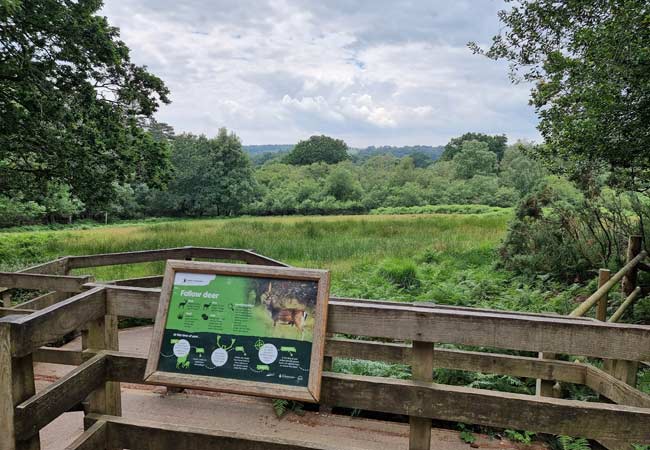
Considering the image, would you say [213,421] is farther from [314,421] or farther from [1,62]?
[1,62]

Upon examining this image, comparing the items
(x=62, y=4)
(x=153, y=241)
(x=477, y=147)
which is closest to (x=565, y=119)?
(x=62, y=4)

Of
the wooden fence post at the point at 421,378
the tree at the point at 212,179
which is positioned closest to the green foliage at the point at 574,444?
the wooden fence post at the point at 421,378

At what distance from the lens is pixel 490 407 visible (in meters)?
2.26

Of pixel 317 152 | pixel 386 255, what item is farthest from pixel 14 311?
pixel 317 152

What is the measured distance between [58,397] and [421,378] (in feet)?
6.11

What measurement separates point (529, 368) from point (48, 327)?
3424mm

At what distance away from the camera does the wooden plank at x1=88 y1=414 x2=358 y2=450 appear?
2379 mm

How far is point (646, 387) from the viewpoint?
4.54 m

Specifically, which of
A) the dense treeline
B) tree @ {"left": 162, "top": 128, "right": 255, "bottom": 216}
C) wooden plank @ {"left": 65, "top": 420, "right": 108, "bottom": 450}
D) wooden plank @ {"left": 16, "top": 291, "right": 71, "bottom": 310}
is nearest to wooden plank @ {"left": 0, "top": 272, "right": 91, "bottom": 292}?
wooden plank @ {"left": 16, "top": 291, "right": 71, "bottom": 310}

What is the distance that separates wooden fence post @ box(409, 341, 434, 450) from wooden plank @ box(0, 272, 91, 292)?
3.85 m

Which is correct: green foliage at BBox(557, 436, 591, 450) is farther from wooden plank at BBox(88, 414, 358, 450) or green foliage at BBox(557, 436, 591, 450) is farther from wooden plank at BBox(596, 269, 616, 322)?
wooden plank at BBox(596, 269, 616, 322)

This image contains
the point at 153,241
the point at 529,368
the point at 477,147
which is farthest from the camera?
the point at 477,147

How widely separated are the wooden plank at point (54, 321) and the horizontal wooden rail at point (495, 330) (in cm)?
137

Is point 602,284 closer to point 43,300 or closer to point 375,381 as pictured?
point 375,381
